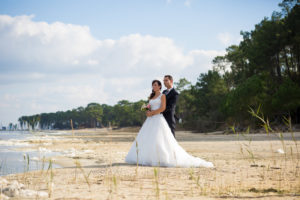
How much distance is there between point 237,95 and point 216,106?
1390 centimetres

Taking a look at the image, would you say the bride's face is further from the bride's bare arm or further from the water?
the water

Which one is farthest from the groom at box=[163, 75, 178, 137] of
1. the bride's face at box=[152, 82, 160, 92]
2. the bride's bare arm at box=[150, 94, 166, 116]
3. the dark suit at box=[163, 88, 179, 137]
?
the bride's bare arm at box=[150, 94, 166, 116]

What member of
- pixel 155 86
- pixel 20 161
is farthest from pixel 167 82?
pixel 20 161

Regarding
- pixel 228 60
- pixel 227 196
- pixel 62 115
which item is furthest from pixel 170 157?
pixel 62 115

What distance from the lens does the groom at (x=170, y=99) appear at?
7.41 metres

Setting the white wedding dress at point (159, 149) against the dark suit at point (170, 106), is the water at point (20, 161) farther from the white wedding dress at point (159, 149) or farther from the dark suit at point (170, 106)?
the dark suit at point (170, 106)

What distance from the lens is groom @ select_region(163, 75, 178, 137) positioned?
7408 millimetres

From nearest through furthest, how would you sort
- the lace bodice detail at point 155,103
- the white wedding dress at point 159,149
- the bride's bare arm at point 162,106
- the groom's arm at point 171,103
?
the white wedding dress at point 159,149 → the bride's bare arm at point 162,106 → the lace bodice detail at point 155,103 → the groom's arm at point 171,103

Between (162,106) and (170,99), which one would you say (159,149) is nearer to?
(162,106)

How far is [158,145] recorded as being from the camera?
691cm

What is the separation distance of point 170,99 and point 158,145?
4.60 ft

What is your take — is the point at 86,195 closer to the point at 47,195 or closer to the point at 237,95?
the point at 47,195

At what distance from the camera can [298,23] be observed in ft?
88.5

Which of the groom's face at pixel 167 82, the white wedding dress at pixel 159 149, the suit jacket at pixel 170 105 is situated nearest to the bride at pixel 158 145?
the white wedding dress at pixel 159 149
